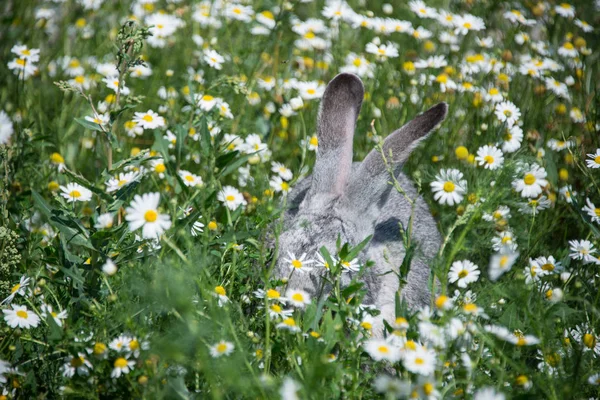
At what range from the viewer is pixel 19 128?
3.76 m

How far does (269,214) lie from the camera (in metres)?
2.86

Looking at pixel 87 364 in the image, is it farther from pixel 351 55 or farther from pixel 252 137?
pixel 351 55

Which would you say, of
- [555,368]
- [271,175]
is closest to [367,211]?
[271,175]

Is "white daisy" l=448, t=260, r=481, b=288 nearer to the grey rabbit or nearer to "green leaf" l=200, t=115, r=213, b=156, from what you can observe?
the grey rabbit

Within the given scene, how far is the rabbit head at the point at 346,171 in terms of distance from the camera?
362 cm

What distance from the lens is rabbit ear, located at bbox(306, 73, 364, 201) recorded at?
385cm

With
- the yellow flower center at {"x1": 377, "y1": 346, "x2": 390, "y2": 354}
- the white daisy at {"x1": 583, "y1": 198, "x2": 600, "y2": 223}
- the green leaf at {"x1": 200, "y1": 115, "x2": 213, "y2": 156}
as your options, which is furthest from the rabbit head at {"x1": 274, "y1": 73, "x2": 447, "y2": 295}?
the yellow flower center at {"x1": 377, "y1": 346, "x2": 390, "y2": 354}

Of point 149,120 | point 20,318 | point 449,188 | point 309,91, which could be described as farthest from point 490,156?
point 20,318

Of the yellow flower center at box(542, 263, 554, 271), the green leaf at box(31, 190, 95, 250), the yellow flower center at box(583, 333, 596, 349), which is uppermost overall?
the green leaf at box(31, 190, 95, 250)

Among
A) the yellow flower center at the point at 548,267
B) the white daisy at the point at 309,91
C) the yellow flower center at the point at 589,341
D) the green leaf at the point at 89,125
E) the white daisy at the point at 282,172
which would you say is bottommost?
the white daisy at the point at 282,172

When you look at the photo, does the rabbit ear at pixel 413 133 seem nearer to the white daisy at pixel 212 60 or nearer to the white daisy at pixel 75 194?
the white daisy at pixel 212 60

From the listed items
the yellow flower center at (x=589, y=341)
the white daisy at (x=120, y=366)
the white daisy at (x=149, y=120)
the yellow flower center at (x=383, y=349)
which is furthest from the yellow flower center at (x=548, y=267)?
the white daisy at (x=149, y=120)

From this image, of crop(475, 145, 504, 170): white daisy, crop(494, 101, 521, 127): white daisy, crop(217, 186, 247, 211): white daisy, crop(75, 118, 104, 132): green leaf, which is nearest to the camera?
crop(75, 118, 104, 132): green leaf

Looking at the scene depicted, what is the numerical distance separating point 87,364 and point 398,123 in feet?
10.4
